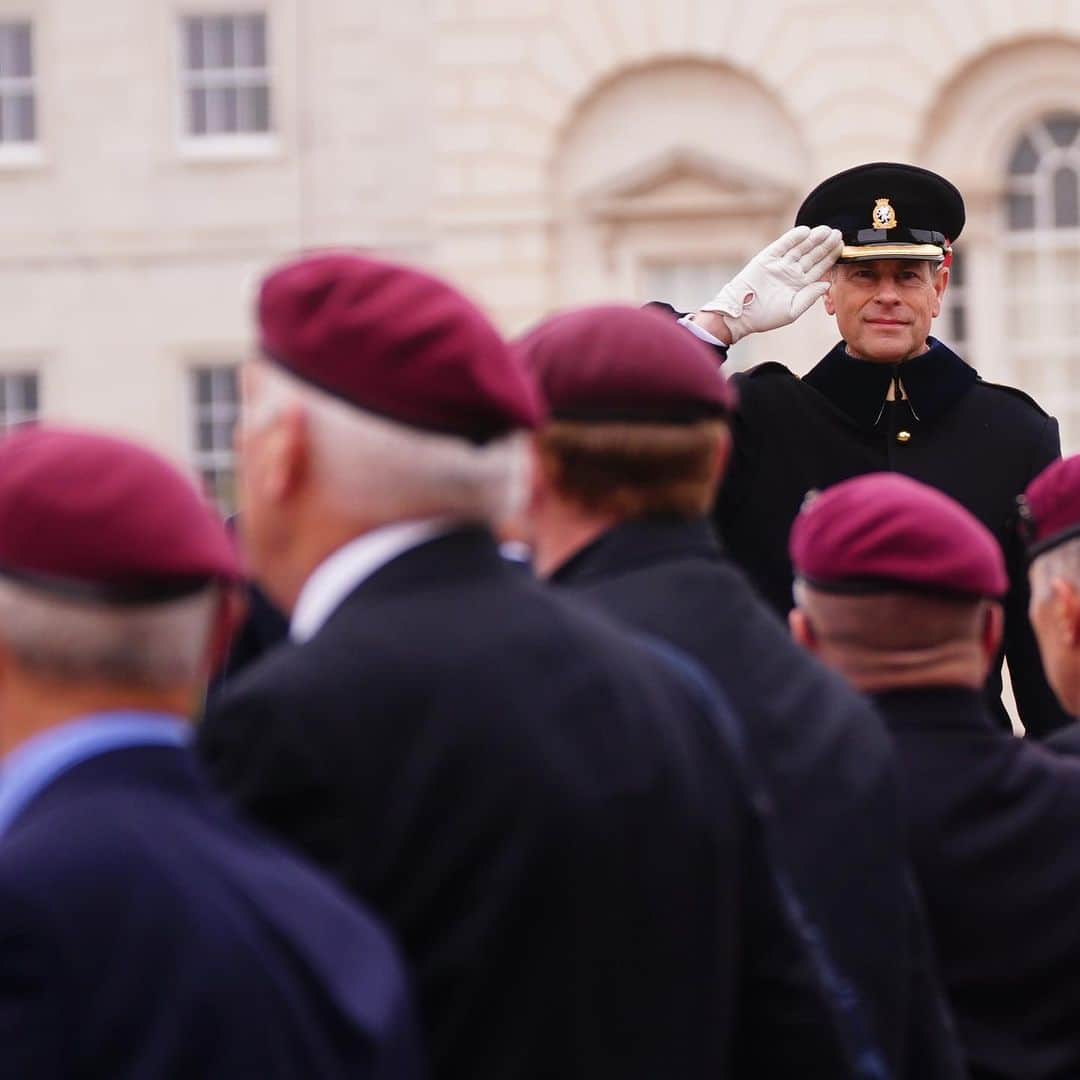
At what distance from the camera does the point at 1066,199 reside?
→ 24469 millimetres

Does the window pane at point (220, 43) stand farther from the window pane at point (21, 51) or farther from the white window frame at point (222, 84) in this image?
the window pane at point (21, 51)

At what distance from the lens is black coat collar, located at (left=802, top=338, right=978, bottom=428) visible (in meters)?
5.44

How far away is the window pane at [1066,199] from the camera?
80.2 ft

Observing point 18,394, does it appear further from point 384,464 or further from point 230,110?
point 384,464

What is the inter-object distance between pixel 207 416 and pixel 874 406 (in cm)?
2114

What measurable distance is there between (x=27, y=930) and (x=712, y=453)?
3.85ft

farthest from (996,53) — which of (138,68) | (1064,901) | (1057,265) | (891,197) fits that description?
(1064,901)

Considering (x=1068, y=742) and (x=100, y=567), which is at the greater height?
(x=100, y=567)

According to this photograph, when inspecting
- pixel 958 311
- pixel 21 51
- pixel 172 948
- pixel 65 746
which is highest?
pixel 21 51

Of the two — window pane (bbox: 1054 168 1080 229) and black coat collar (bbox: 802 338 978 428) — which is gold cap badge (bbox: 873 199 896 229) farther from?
window pane (bbox: 1054 168 1080 229)

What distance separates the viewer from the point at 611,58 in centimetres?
2433

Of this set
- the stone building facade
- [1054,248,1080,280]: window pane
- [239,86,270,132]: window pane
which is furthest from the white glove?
[239,86,270,132]: window pane

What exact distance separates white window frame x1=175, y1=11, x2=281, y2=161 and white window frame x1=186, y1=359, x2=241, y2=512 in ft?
5.69

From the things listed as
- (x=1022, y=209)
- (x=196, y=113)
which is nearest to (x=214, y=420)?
(x=196, y=113)
